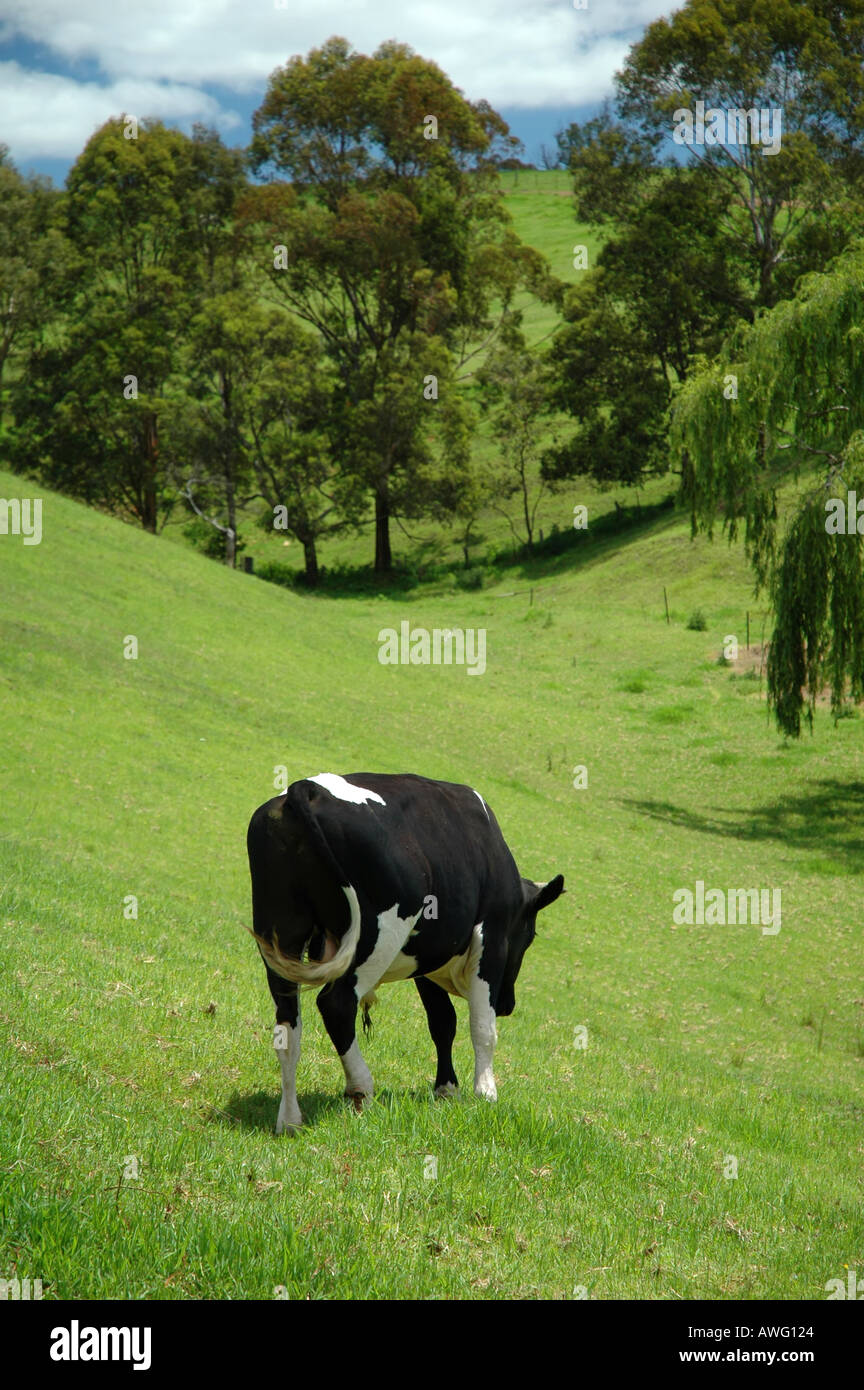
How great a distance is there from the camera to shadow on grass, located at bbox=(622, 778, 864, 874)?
988 inches

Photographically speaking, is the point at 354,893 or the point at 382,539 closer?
the point at 354,893

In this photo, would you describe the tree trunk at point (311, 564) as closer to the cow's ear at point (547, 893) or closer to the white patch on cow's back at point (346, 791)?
the cow's ear at point (547, 893)

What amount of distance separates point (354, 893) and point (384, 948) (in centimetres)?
51

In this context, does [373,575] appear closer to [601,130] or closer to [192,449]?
[192,449]

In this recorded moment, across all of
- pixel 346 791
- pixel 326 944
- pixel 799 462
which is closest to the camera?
pixel 326 944

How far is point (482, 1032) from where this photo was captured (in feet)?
29.6

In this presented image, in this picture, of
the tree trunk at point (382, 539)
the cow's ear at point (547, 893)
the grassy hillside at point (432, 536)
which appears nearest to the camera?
Answer: the cow's ear at point (547, 893)

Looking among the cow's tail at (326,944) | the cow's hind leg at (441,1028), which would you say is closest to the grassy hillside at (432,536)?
the cow's hind leg at (441,1028)

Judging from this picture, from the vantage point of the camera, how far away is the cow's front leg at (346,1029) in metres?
7.74

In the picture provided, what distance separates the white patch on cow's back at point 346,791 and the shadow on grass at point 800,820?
18022mm

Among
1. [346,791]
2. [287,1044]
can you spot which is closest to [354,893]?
[346,791]

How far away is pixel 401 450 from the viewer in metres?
59.2

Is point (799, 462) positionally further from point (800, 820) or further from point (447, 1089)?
point (447, 1089)

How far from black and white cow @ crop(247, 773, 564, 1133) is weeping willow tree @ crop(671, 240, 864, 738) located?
1731 cm
